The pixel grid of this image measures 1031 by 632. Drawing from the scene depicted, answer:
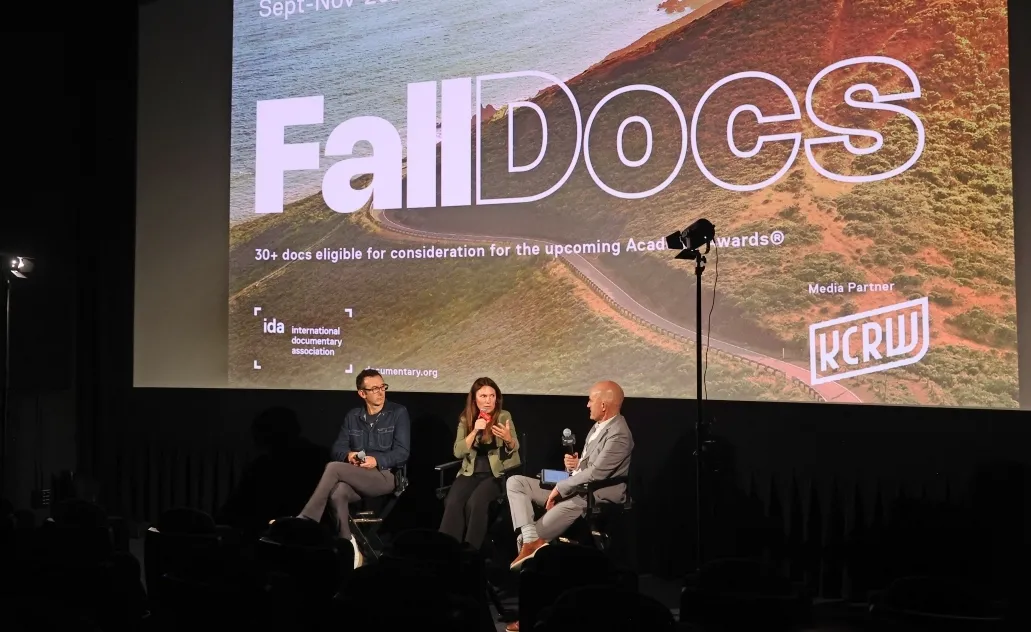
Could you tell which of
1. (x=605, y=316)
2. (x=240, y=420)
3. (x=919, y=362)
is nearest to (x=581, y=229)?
(x=605, y=316)

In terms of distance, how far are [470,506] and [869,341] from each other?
2446mm

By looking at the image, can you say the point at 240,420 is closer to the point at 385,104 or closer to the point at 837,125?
the point at 385,104

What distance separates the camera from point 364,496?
5844 mm

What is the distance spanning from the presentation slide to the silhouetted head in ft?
0.80

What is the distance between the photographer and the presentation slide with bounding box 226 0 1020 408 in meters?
5.04

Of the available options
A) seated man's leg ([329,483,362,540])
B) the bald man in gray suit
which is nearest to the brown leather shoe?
the bald man in gray suit

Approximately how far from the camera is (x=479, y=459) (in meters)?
5.79

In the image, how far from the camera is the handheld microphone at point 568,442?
563 centimetres

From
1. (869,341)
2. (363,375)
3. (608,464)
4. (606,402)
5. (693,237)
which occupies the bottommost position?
(608,464)

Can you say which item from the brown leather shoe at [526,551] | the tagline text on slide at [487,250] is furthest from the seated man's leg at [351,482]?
the tagline text on slide at [487,250]

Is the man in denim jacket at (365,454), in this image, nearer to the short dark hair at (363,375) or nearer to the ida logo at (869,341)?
the short dark hair at (363,375)

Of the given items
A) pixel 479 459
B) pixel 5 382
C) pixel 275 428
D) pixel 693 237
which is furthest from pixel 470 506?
pixel 5 382

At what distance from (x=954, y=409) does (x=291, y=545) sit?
3463 mm

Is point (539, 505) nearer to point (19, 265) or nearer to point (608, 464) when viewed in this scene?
point (608, 464)
